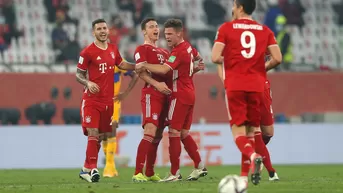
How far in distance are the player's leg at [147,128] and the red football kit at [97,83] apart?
61 centimetres

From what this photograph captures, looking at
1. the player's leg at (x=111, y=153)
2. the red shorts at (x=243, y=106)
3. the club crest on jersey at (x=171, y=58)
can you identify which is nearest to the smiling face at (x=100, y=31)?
the club crest on jersey at (x=171, y=58)

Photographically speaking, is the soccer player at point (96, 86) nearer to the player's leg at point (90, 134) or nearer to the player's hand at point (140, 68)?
the player's leg at point (90, 134)

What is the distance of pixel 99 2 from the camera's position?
25.9 m

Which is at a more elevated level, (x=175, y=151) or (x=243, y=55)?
(x=243, y=55)

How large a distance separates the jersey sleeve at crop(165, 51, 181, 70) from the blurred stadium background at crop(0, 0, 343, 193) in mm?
4204

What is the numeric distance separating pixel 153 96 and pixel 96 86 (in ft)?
2.51

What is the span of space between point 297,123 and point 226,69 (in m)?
11.4

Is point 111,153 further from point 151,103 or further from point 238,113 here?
point 238,113

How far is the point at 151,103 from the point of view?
40.9ft

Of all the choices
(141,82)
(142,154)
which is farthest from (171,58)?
(141,82)

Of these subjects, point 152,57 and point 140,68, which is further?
point 152,57

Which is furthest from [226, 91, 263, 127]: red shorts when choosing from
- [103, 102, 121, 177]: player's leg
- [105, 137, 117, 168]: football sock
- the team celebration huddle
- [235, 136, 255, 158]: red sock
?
[105, 137, 117, 168]: football sock

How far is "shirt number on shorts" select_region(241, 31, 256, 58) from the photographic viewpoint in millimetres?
9867

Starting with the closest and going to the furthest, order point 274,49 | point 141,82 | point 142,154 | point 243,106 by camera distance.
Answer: point 243,106 → point 274,49 → point 142,154 → point 141,82
